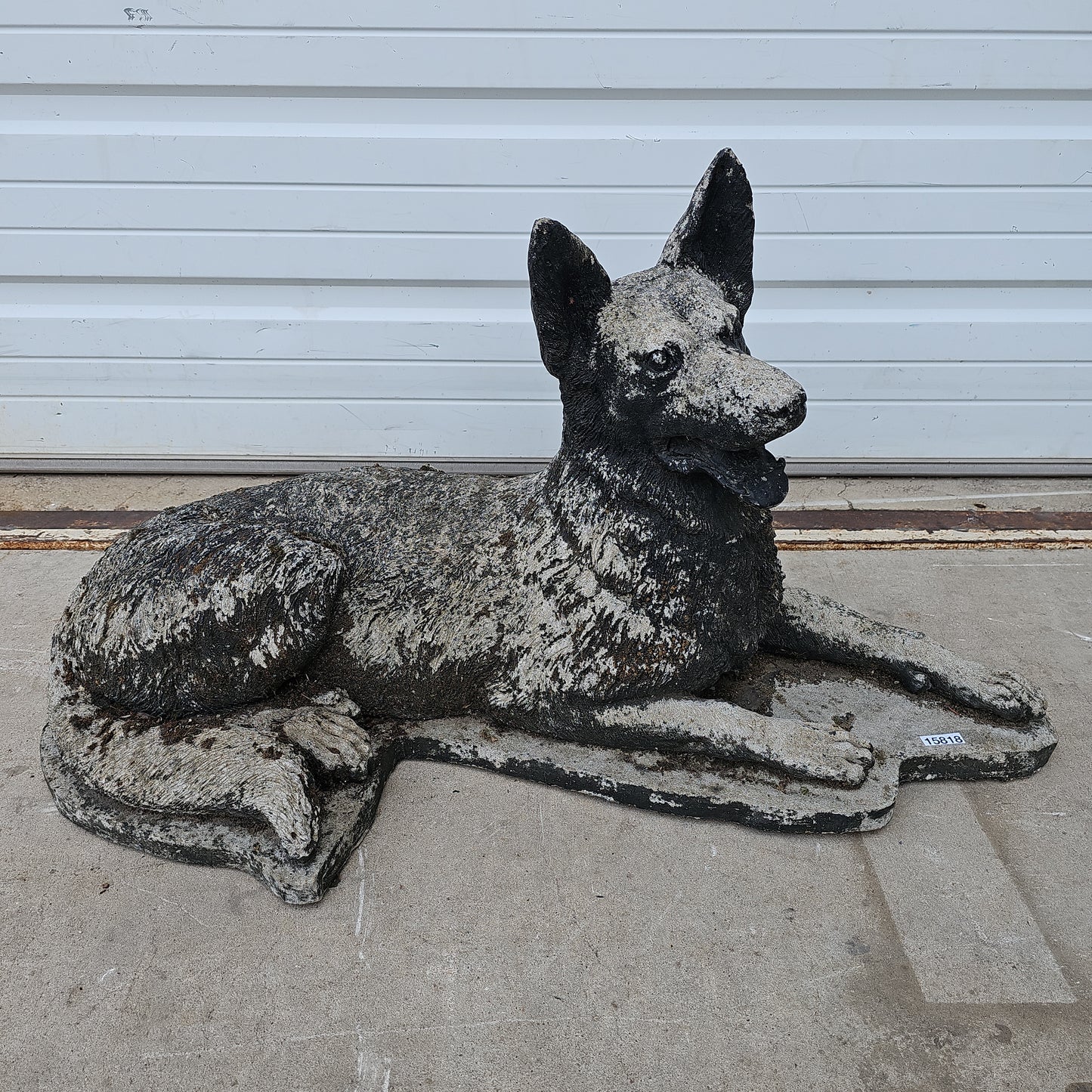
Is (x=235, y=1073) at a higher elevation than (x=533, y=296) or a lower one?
lower

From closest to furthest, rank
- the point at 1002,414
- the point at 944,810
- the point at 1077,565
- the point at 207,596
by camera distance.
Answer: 1. the point at 207,596
2. the point at 944,810
3. the point at 1077,565
4. the point at 1002,414

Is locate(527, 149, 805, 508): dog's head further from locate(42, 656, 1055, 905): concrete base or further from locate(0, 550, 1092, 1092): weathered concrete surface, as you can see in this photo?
locate(0, 550, 1092, 1092): weathered concrete surface

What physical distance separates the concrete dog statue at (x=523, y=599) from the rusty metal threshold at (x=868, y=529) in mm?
1360

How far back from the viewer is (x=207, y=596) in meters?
2.27

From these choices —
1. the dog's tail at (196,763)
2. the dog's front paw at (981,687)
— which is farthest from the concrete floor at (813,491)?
the dog's tail at (196,763)

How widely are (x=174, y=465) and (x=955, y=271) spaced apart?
355 centimetres

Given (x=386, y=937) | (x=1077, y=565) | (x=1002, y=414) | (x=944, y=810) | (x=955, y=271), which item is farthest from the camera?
(x=1002, y=414)

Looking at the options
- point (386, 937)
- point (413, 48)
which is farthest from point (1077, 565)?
point (413, 48)

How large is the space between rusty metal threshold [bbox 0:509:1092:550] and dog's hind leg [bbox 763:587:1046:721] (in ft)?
3.58

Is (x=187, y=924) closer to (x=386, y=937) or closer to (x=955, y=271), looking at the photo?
(x=386, y=937)

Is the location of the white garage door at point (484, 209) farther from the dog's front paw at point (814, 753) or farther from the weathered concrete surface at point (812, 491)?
the dog's front paw at point (814, 753)

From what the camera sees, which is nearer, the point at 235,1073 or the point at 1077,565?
the point at 235,1073

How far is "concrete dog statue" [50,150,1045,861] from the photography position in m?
2.20

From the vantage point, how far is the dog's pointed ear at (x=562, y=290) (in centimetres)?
207
